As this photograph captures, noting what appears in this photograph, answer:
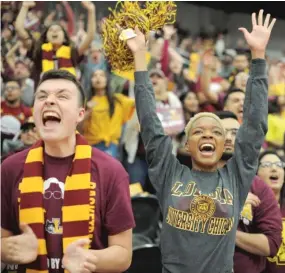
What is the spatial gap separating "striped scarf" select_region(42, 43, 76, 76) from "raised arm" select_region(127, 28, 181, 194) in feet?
7.14

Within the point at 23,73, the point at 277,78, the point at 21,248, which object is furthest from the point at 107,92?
the point at 277,78

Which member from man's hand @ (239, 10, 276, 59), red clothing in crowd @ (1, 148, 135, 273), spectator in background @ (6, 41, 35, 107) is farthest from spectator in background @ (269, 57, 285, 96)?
red clothing in crowd @ (1, 148, 135, 273)

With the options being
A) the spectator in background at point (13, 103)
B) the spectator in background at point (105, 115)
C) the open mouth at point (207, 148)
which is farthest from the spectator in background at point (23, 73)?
the open mouth at point (207, 148)

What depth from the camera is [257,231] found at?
9.79ft

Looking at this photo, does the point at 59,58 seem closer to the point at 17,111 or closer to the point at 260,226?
the point at 17,111

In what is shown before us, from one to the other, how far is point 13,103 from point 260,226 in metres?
2.95

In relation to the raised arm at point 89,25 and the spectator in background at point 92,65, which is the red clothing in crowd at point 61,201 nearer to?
the raised arm at point 89,25

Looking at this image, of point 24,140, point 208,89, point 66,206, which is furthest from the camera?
point 208,89

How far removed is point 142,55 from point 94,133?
2.68m

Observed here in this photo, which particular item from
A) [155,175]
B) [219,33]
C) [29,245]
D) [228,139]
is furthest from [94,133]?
[219,33]

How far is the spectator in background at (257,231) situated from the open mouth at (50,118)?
1.17 meters

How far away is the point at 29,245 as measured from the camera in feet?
6.97

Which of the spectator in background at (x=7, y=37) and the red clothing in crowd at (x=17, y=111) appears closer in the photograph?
the red clothing in crowd at (x=17, y=111)

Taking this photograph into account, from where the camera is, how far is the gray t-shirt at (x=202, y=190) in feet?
7.86
